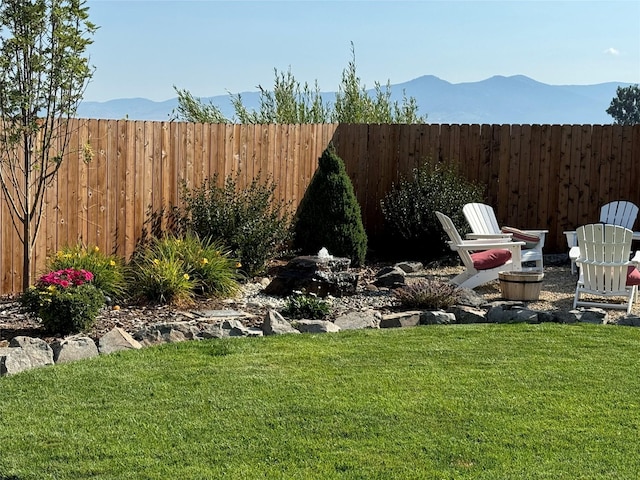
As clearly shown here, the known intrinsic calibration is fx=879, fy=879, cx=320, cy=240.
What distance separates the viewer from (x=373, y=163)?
12.4m

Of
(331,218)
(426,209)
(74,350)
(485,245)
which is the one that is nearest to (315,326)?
(74,350)

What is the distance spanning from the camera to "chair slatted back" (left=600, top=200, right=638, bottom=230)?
37.5 ft

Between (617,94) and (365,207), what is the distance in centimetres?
3605

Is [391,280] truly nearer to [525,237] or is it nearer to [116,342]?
[525,237]

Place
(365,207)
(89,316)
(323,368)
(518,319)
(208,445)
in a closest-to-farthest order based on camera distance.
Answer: (208,445), (323,368), (89,316), (518,319), (365,207)

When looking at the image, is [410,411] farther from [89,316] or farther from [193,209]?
[193,209]

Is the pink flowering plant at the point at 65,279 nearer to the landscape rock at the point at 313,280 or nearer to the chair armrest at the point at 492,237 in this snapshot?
the landscape rock at the point at 313,280

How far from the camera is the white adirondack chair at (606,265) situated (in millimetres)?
7996

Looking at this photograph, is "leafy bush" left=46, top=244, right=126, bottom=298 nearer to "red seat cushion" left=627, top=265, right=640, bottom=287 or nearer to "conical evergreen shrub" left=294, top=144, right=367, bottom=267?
"conical evergreen shrub" left=294, top=144, right=367, bottom=267

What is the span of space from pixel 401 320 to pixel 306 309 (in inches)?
32.3

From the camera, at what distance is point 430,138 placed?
12422mm

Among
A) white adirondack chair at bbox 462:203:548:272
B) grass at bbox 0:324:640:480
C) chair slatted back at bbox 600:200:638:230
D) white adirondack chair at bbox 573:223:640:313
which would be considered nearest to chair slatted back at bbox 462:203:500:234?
white adirondack chair at bbox 462:203:548:272

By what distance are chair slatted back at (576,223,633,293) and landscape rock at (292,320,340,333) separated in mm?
2750

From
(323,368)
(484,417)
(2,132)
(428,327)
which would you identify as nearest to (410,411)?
(484,417)
